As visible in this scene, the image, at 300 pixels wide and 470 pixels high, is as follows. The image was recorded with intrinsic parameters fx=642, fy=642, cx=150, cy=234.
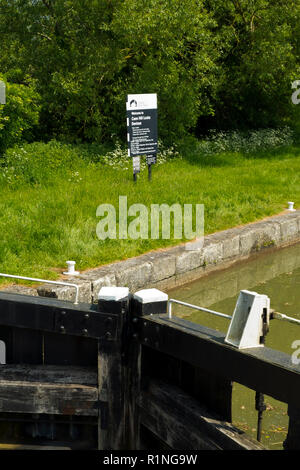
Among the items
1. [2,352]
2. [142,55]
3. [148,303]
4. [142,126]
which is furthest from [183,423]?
[142,55]

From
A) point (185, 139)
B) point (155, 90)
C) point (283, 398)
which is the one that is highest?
point (155, 90)

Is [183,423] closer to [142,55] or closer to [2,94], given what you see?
[2,94]

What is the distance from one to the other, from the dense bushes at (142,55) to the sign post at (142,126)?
309 centimetres

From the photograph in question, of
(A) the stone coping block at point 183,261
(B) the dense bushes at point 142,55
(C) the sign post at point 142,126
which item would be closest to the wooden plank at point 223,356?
(A) the stone coping block at point 183,261

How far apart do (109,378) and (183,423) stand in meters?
0.69

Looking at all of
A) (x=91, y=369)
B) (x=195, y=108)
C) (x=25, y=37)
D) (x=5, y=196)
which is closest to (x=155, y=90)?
(x=195, y=108)

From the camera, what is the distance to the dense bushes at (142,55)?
53.0 ft

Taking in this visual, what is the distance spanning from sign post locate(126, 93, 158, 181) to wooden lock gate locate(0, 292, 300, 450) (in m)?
7.93

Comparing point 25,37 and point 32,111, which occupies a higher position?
point 25,37

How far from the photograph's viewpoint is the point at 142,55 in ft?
Result: 55.5

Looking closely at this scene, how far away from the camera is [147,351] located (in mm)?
5172

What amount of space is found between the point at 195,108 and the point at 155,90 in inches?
59.5

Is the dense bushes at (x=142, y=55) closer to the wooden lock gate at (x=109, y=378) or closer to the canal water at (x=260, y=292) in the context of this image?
the canal water at (x=260, y=292)

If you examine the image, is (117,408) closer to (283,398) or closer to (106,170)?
(283,398)
